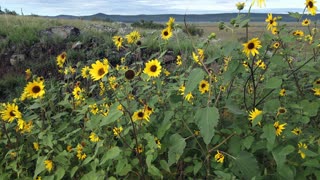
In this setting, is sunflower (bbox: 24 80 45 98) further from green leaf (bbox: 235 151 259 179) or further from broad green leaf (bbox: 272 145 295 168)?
broad green leaf (bbox: 272 145 295 168)

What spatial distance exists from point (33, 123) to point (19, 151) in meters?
0.35

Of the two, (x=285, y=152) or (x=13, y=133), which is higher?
(x=285, y=152)

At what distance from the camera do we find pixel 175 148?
2.44 metres

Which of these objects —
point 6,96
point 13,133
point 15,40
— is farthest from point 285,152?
point 15,40

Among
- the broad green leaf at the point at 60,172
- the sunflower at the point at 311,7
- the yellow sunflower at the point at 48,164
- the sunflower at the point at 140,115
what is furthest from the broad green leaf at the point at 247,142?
the yellow sunflower at the point at 48,164

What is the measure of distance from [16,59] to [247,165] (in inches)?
275

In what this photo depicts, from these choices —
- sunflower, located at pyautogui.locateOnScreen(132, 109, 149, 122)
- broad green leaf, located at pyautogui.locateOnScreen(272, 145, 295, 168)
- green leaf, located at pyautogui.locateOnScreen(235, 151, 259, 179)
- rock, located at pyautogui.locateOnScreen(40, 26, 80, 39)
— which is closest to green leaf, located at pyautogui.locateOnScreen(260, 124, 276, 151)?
broad green leaf, located at pyautogui.locateOnScreen(272, 145, 295, 168)

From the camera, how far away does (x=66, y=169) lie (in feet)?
9.65

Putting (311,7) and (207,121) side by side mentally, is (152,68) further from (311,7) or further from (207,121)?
(311,7)

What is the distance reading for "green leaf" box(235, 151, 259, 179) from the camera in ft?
7.70

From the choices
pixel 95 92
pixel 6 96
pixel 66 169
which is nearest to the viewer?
pixel 66 169

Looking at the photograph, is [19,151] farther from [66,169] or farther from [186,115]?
[186,115]

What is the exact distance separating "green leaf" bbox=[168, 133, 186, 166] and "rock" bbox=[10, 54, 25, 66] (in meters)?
6.40

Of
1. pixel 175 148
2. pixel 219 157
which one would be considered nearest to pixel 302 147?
pixel 219 157
